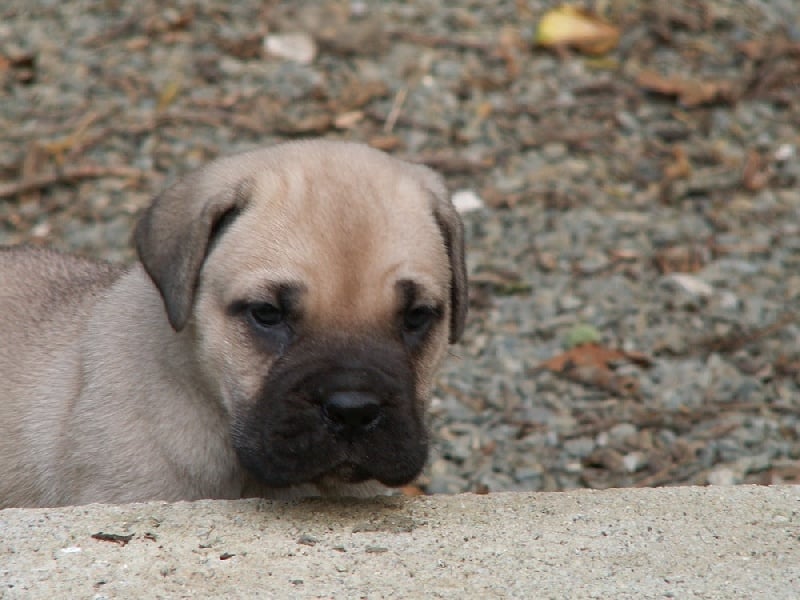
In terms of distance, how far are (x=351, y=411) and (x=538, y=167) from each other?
17.9 ft

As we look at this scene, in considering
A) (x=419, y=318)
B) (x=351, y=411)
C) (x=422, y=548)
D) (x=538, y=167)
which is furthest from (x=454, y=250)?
(x=538, y=167)

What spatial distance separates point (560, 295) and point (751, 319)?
1.26 meters

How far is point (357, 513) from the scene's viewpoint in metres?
4.96

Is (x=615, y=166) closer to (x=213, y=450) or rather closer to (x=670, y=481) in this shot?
(x=670, y=481)

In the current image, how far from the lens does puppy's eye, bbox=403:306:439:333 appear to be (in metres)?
5.21

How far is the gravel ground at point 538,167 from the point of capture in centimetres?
736

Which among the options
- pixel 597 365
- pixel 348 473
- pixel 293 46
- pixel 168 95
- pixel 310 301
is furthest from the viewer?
pixel 293 46

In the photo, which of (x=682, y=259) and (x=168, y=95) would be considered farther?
(x=168, y=95)

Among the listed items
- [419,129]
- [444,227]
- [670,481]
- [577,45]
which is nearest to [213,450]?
[444,227]

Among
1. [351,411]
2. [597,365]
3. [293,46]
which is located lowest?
[597,365]

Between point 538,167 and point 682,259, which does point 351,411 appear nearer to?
point 682,259

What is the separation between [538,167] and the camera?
967 cm

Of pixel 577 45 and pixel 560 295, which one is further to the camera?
pixel 577 45

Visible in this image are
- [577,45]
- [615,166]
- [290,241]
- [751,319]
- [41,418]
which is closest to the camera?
[290,241]
